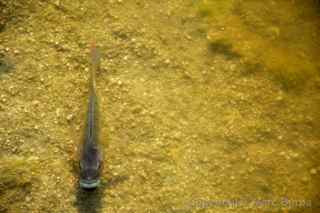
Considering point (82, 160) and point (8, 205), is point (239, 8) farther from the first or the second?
point (8, 205)

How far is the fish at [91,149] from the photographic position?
13.8 ft

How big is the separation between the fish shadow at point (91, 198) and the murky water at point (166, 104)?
0.01 meters

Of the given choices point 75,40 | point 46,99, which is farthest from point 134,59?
point 46,99

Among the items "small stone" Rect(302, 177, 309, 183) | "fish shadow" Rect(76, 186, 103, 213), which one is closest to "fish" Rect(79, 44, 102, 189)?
"fish shadow" Rect(76, 186, 103, 213)

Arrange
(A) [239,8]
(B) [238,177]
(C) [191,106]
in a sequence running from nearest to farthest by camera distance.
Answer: (B) [238,177], (C) [191,106], (A) [239,8]

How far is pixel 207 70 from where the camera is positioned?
4996 mm

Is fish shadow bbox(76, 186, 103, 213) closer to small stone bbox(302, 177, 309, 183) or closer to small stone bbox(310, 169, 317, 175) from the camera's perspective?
small stone bbox(302, 177, 309, 183)

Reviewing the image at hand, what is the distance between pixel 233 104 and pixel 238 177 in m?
0.91

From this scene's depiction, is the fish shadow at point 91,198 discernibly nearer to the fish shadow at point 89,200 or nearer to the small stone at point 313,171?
the fish shadow at point 89,200

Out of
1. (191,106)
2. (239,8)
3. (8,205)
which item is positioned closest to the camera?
(8,205)

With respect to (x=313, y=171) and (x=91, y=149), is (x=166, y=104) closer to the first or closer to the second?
(x=91, y=149)

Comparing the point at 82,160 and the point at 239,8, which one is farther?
the point at 239,8

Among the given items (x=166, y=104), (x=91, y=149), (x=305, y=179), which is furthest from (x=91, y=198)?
(x=305, y=179)

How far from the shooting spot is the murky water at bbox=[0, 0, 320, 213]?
4332 millimetres
